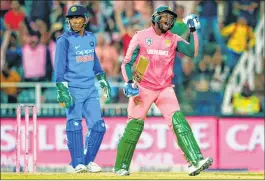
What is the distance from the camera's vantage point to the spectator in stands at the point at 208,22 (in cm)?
2475

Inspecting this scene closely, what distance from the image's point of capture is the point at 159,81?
606 inches

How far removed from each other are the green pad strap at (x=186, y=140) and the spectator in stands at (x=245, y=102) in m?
8.29

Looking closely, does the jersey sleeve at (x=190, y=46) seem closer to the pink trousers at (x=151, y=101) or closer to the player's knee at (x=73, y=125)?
the pink trousers at (x=151, y=101)

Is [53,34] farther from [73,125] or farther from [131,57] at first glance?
[131,57]

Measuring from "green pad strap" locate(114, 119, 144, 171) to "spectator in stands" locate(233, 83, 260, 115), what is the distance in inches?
321

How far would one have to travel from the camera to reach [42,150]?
2152 centimetres

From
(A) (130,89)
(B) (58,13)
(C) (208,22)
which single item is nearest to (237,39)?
(C) (208,22)

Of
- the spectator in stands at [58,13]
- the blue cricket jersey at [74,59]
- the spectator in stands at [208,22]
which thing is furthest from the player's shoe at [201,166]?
the spectator in stands at [58,13]

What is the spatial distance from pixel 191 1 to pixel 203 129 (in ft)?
13.9

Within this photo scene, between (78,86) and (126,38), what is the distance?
805 centimetres

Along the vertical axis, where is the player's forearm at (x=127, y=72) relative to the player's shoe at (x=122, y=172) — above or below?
above

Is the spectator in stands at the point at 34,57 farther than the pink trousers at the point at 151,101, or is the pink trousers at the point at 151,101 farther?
the spectator in stands at the point at 34,57

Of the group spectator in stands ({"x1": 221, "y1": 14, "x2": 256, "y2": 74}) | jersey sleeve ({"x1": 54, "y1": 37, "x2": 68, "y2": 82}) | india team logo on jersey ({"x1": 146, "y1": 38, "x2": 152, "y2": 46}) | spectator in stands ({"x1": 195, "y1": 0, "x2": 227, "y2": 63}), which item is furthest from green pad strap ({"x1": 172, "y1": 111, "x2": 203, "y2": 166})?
spectator in stands ({"x1": 221, "y1": 14, "x2": 256, "y2": 74})

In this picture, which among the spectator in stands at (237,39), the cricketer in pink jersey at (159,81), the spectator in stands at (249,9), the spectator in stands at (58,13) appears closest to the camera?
the cricketer in pink jersey at (159,81)
